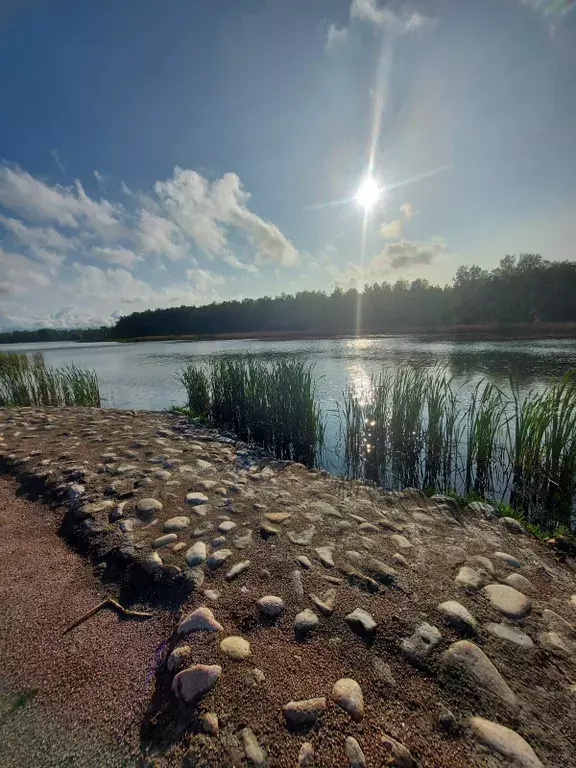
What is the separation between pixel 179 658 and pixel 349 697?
112cm

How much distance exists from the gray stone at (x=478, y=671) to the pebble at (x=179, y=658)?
1694 millimetres

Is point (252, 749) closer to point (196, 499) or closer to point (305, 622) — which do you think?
point (305, 622)

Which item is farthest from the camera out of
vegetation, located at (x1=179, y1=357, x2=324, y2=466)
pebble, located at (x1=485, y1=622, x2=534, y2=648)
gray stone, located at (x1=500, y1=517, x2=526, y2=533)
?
vegetation, located at (x1=179, y1=357, x2=324, y2=466)

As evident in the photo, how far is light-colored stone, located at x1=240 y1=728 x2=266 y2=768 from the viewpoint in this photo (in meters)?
1.59

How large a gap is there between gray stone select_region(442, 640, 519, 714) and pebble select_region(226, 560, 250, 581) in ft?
5.59

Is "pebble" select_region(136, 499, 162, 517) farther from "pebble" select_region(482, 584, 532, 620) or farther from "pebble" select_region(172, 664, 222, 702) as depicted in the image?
"pebble" select_region(482, 584, 532, 620)

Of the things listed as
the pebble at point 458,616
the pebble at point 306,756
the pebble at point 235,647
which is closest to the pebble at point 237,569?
the pebble at point 235,647

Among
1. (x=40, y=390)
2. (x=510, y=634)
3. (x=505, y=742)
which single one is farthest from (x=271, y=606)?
(x=40, y=390)

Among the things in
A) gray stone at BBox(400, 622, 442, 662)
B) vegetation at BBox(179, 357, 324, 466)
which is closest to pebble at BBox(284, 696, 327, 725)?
gray stone at BBox(400, 622, 442, 662)

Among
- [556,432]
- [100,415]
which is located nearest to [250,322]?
[100,415]

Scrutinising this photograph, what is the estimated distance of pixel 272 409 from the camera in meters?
9.42

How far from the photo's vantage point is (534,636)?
7.83ft

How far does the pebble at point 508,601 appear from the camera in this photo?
2590 millimetres

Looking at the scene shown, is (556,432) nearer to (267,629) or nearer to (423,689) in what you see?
(423,689)
